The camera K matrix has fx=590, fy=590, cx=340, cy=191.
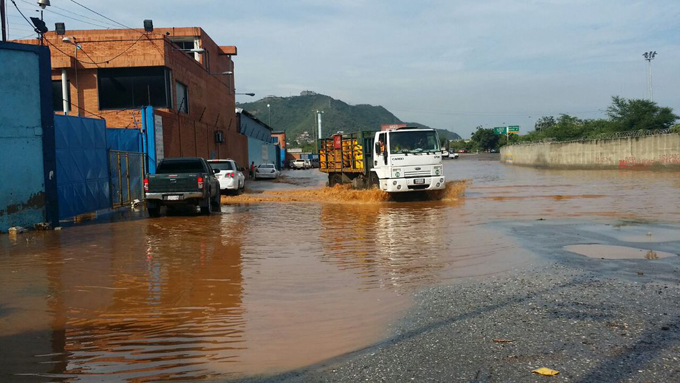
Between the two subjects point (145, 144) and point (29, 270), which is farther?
point (145, 144)

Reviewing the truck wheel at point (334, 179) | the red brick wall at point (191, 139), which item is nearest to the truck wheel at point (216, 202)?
the truck wheel at point (334, 179)

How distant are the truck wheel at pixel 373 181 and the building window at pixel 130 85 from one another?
12.9 metres

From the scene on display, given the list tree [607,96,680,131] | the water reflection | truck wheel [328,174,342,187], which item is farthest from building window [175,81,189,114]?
tree [607,96,680,131]

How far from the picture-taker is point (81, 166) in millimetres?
18125

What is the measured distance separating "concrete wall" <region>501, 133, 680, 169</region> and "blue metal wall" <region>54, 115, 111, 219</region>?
128 feet

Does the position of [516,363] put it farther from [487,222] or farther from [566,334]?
[487,222]

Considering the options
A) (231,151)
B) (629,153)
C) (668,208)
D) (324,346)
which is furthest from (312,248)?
(629,153)

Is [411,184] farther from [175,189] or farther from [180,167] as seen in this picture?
[175,189]

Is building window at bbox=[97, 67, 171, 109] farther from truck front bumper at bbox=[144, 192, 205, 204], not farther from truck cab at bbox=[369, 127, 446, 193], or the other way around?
truck cab at bbox=[369, 127, 446, 193]

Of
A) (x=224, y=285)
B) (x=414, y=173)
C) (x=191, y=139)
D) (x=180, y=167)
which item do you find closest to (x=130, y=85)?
(x=191, y=139)

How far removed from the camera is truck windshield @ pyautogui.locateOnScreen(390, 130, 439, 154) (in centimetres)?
2127

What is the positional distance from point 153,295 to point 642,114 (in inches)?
2806

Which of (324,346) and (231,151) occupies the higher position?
(231,151)

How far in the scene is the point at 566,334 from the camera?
209 inches
